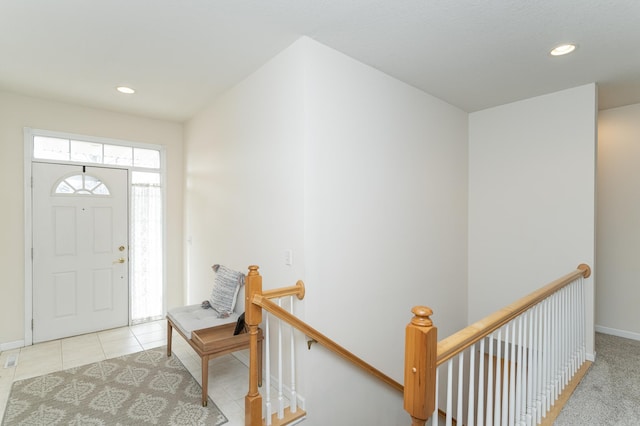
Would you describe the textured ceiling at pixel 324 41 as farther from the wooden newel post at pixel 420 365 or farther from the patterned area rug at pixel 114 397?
the patterned area rug at pixel 114 397

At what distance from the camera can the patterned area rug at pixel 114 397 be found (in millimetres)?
2348

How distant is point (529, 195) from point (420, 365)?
3211mm

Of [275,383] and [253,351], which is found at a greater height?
[253,351]

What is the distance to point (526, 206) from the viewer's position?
11.9 feet

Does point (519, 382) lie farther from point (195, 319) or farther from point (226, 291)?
point (195, 319)

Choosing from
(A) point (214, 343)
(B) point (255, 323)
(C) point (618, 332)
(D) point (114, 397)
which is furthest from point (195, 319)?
(C) point (618, 332)

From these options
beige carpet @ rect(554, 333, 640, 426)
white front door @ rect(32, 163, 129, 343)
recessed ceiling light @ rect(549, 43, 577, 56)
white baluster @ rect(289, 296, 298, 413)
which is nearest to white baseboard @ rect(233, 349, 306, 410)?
white baluster @ rect(289, 296, 298, 413)

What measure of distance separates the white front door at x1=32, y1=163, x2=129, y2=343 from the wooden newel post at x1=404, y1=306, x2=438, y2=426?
4.19 meters

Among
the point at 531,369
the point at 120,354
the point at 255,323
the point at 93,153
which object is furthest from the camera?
the point at 93,153

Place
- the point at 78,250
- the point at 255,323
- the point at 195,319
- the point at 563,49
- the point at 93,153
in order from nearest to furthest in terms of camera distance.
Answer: the point at 255,323 → the point at 563,49 → the point at 195,319 → the point at 78,250 → the point at 93,153

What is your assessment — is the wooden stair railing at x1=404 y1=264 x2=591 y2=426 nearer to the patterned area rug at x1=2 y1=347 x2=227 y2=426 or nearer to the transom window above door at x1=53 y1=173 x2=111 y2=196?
the patterned area rug at x1=2 y1=347 x2=227 y2=426

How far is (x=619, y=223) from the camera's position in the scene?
147 inches

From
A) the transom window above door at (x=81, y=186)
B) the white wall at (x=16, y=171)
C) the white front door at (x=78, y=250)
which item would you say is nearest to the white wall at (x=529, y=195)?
the white front door at (x=78, y=250)

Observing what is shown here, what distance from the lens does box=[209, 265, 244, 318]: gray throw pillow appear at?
3.14 metres
